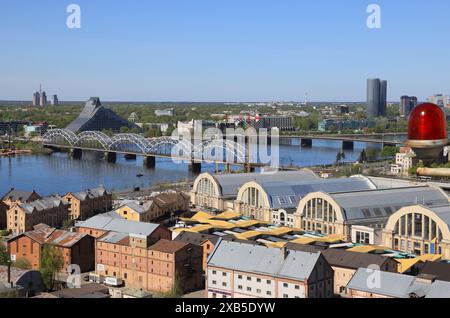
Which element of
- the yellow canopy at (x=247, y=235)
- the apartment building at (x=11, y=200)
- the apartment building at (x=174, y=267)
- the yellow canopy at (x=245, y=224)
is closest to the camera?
the apartment building at (x=174, y=267)

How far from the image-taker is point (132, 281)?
8484 mm

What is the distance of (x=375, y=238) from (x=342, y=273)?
98.5 inches

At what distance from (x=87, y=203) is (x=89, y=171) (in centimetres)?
1163

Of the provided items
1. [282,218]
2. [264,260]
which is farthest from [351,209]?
[264,260]

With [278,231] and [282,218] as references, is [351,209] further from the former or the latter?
[282,218]

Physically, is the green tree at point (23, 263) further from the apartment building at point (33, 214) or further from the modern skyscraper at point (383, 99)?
the modern skyscraper at point (383, 99)

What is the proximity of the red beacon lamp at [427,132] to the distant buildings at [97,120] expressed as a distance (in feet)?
132

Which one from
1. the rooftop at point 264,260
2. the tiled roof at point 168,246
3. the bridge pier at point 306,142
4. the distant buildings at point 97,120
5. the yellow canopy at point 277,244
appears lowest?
the bridge pier at point 306,142

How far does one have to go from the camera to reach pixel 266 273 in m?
6.78

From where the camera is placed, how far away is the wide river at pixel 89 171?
19812mm

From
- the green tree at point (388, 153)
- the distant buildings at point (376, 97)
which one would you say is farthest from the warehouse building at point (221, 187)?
the distant buildings at point (376, 97)

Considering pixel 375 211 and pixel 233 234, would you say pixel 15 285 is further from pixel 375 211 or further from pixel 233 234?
pixel 375 211

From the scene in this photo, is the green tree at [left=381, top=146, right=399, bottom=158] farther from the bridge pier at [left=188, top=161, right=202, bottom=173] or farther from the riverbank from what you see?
the riverbank
